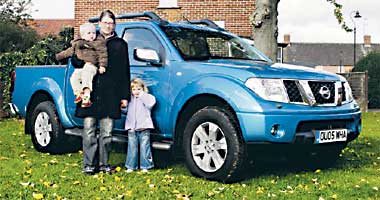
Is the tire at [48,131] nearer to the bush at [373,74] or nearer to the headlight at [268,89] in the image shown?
the headlight at [268,89]

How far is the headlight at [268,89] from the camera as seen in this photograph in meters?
6.02

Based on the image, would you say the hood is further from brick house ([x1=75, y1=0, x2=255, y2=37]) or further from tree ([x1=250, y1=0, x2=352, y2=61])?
brick house ([x1=75, y1=0, x2=255, y2=37])

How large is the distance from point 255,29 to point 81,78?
4744mm

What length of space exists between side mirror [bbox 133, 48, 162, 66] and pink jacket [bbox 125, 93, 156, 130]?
0.39 metres

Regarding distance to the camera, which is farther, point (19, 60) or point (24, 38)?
point (24, 38)

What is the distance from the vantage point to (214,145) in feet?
20.6

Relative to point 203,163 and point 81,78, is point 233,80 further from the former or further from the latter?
point 81,78

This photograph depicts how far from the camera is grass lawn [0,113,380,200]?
5574 mm

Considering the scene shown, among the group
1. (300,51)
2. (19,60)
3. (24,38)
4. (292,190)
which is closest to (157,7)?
(19,60)

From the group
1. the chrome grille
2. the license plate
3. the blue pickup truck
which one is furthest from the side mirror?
the license plate

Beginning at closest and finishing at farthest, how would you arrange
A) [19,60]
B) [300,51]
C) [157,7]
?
[19,60], [157,7], [300,51]

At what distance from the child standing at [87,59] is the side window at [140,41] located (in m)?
0.62

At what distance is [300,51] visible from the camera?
9881 cm

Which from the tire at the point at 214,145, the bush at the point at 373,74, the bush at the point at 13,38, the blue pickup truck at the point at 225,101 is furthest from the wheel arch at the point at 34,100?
the bush at the point at 13,38
